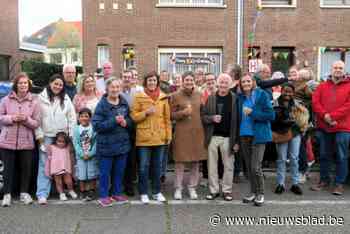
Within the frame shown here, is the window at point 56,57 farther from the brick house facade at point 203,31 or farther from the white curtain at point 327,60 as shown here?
the white curtain at point 327,60

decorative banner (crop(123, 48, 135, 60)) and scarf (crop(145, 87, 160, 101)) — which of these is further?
decorative banner (crop(123, 48, 135, 60))

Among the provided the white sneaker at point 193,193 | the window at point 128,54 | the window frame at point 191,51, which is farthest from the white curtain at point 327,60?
the white sneaker at point 193,193

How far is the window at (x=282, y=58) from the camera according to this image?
54.2 feet

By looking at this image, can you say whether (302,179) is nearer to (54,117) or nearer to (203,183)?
(203,183)

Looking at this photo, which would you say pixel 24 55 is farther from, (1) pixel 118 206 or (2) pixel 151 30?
(1) pixel 118 206

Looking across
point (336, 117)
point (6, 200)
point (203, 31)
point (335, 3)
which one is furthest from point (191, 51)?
point (6, 200)

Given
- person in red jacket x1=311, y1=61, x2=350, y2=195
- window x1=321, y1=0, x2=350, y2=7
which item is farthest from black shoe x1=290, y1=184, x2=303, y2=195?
window x1=321, y1=0, x2=350, y2=7

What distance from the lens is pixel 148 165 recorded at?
6.07m

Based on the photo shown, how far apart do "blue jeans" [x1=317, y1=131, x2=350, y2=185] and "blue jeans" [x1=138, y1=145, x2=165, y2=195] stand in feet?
8.56

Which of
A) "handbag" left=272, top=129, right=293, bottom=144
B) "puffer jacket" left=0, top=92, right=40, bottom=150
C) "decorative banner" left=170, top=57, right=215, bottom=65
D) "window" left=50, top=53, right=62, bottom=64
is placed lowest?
"handbag" left=272, top=129, right=293, bottom=144

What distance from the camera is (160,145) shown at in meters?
6.00

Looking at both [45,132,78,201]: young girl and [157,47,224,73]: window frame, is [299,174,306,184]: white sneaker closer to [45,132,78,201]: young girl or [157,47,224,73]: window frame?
[45,132,78,201]: young girl

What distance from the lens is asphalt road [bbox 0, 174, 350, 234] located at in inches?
197

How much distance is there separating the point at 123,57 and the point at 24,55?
59.5 ft
